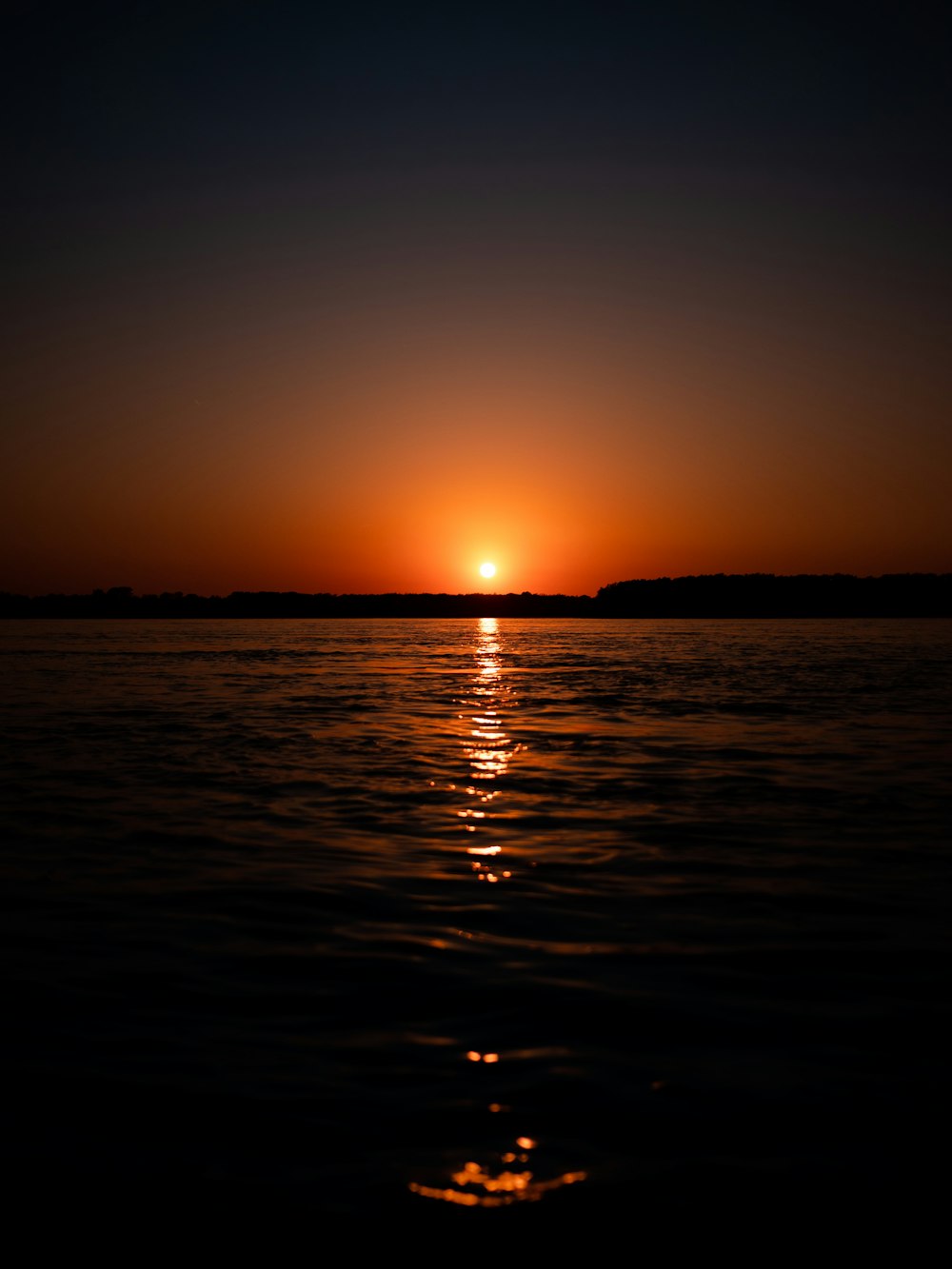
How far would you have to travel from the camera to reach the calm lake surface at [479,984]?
5.00 meters

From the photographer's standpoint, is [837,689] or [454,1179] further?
[837,689]

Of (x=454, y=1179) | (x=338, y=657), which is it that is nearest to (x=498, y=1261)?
(x=454, y=1179)

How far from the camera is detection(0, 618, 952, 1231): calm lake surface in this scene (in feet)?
16.4

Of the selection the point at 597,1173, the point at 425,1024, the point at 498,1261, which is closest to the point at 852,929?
the point at 425,1024

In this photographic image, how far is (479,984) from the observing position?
7.47m

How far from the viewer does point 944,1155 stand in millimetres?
5086

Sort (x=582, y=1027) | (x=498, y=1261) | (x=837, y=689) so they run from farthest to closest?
(x=837, y=689), (x=582, y=1027), (x=498, y=1261)

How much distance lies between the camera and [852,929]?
8836 millimetres

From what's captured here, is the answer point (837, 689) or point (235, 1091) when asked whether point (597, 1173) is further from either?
point (837, 689)

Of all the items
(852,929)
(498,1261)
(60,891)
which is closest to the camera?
(498,1261)

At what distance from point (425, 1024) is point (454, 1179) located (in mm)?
1893

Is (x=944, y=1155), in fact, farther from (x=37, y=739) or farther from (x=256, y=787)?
(x=37, y=739)

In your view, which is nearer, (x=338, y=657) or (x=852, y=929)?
(x=852, y=929)

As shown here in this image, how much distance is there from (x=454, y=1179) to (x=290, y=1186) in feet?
2.55
